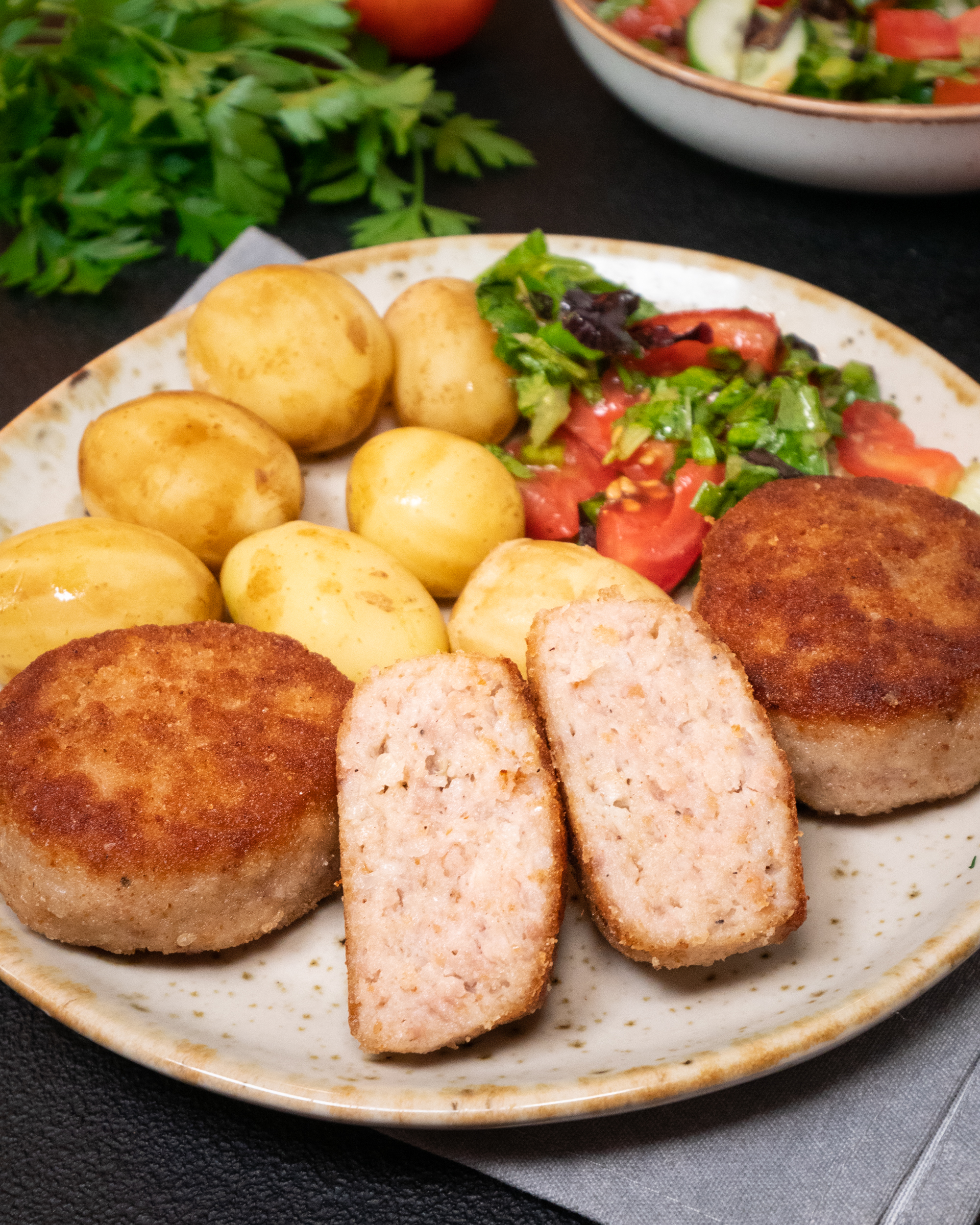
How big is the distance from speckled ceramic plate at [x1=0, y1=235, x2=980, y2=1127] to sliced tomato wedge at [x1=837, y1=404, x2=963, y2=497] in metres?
0.92

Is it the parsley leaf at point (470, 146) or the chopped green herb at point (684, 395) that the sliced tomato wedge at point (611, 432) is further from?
the parsley leaf at point (470, 146)

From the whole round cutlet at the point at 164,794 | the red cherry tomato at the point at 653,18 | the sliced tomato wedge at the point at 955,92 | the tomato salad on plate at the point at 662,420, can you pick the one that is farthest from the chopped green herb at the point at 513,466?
the red cherry tomato at the point at 653,18

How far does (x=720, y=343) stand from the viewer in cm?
293

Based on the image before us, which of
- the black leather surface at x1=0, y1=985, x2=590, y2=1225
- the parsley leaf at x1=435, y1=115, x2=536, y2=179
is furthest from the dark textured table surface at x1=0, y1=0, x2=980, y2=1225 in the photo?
the parsley leaf at x1=435, y1=115, x2=536, y2=179

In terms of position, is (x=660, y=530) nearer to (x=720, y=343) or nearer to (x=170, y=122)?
(x=720, y=343)

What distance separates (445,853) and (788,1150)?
0.76 metres

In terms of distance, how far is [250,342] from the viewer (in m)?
2.69

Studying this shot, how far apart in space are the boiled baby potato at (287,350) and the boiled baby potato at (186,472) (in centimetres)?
17

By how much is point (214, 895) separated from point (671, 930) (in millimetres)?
795

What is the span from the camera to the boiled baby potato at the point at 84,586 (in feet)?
7.21

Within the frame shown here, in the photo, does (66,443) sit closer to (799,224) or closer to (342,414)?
(342,414)

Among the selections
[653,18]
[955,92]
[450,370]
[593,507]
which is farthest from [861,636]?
[653,18]

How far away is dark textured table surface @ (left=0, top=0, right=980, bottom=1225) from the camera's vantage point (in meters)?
1.80

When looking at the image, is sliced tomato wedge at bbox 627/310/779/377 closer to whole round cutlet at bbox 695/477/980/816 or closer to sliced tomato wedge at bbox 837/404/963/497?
sliced tomato wedge at bbox 837/404/963/497
